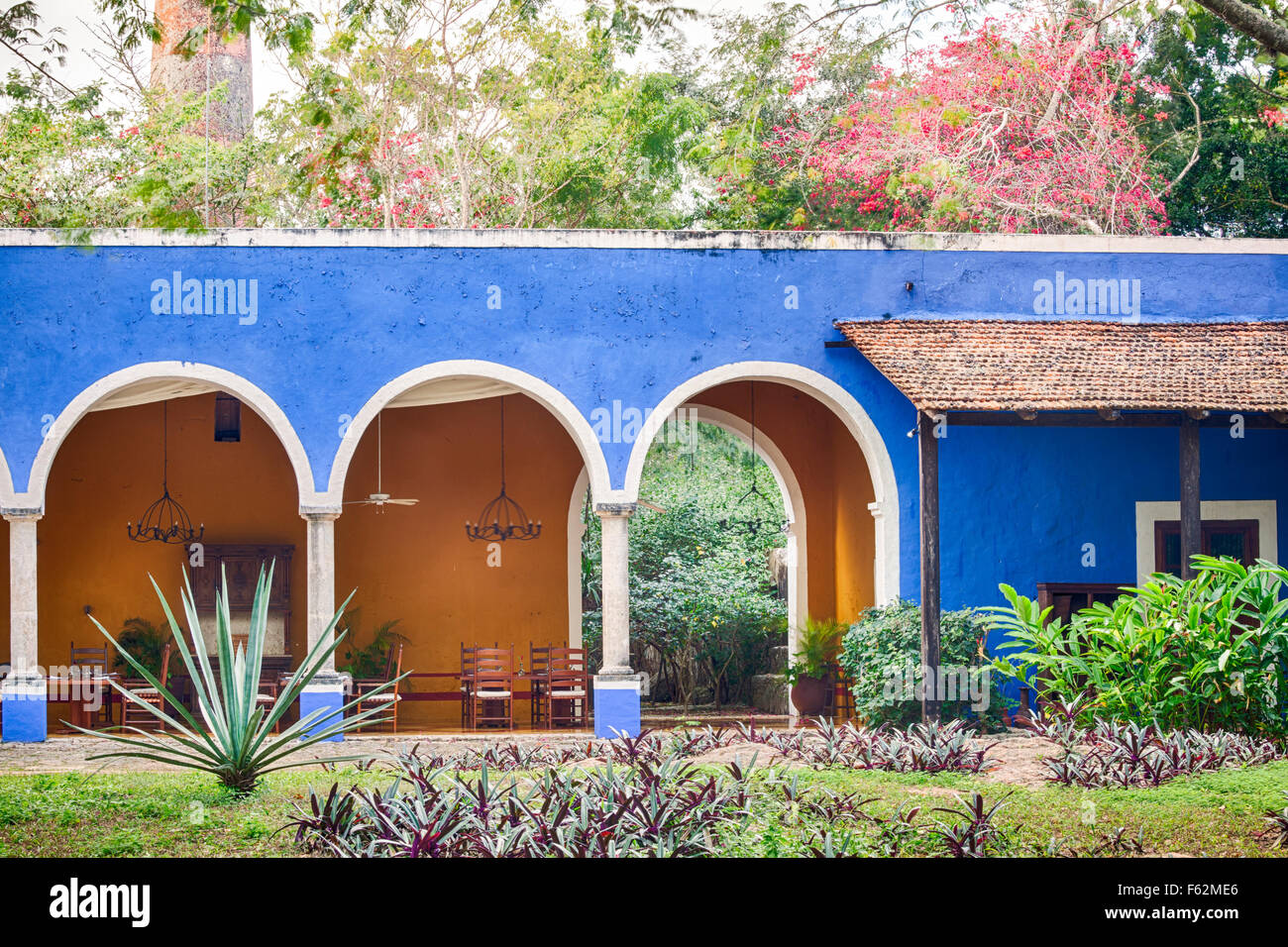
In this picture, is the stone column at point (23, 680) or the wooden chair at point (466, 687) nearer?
the stone column at point (23, 680)

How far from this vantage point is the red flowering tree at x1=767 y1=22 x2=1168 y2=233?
54.0 ft

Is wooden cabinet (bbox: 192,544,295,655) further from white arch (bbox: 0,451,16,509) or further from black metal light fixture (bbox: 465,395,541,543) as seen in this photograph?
white arch (bbox: 0,451,16,509)

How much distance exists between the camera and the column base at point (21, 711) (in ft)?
35.6

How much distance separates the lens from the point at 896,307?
11656mm

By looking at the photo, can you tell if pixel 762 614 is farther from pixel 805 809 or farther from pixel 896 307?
pixel 805 809

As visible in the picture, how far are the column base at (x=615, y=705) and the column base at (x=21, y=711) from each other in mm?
Result: 4406

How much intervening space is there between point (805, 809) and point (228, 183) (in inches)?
509

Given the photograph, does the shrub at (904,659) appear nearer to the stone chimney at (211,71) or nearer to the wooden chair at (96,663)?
the wooden chair at (96,663)

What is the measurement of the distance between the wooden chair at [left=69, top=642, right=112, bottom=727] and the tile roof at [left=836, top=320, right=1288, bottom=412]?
24.9 feet

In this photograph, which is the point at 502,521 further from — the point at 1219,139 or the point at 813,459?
the point at 1219,139

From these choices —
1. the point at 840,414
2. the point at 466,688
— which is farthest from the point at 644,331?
the point at 466,688

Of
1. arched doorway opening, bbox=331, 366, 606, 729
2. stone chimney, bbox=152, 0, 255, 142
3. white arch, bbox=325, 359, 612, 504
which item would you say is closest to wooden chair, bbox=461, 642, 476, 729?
arched doorway opening, bbox=331, 366, 606, 729

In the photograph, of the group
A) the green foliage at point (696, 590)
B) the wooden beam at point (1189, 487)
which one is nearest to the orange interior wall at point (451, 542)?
the green foliage at point (696, 590)
